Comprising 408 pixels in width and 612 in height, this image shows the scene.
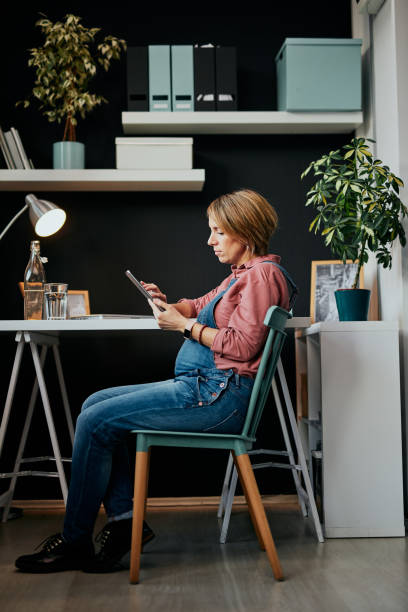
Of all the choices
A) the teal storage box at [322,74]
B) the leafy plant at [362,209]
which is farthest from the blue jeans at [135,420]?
the teal storage box at [322,74]

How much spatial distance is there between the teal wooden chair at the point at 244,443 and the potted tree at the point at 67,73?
1.55 meters

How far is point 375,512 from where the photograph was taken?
2.35 m

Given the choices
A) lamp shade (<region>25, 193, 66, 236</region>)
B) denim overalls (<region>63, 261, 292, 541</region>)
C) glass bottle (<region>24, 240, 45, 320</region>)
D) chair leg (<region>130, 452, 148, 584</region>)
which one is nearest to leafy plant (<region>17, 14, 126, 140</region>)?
lamp shade (<region>25, 193, 66, 236</region>)

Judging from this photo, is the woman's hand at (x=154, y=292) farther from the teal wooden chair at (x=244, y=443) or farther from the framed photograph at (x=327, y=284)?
the framed photograph at (x=327, y=284)

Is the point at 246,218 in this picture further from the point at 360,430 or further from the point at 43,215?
the point at 43,215

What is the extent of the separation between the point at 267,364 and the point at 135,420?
16.6 inches

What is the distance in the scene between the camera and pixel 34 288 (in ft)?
8.95

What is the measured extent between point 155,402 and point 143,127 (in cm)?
159

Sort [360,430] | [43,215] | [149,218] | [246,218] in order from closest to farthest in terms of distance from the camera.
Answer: [246,218] < [360,430] < [43,215] < [149,218]

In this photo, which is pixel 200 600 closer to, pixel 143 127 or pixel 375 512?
pixel 375 512

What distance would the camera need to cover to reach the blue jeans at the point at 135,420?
6.14 feet

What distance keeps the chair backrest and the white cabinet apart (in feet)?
1.80

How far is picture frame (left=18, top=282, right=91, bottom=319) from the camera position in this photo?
300cm

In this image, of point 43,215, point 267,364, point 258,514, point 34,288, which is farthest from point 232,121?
point 258,514
